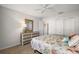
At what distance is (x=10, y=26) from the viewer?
1040 mm

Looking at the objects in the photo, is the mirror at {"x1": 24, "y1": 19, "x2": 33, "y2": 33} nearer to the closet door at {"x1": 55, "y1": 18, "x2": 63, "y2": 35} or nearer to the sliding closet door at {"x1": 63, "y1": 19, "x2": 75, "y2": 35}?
the closet door at {"x1": 55, "y1": 18, "x2": 63, "y2": 35}

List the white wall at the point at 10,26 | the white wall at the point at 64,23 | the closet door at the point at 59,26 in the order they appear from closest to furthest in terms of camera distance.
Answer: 1. the white wall at the point at 10,26
2. the white wall at the point at 64,23
3. the closet door at the point at 59,26

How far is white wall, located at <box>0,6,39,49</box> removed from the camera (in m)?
0.96

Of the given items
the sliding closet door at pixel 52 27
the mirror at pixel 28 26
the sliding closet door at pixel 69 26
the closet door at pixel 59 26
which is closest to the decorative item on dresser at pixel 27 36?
the mirror at pixel 28 26

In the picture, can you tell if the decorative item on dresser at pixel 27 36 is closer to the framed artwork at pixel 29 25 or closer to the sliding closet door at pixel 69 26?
the framed artwork at pixel 29 25

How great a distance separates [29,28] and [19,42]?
36 centimetres

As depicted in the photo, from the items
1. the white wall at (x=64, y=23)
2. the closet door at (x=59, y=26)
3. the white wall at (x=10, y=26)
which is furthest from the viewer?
the closet door at (x=59, y=26)

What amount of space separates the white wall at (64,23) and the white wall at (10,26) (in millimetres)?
381

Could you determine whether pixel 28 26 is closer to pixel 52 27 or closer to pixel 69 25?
pixel 52 27

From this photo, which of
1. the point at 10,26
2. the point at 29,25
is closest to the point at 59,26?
the point at 29,25

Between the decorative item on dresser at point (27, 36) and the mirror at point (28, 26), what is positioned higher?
the mirror at point (28, 26)

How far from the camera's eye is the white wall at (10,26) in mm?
959

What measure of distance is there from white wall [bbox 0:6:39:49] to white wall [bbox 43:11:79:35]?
1.25ft

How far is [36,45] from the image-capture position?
1492 mm
